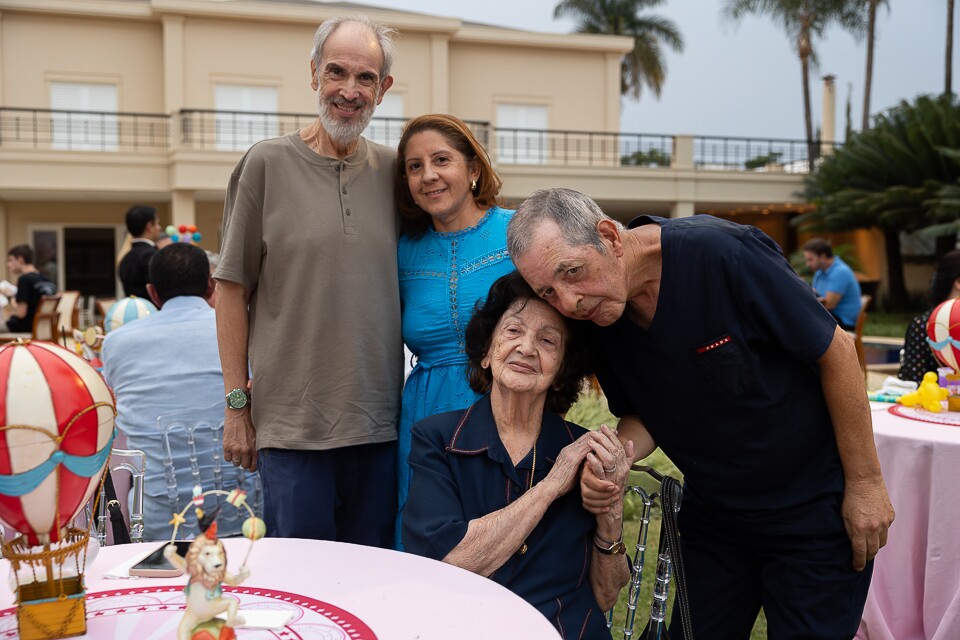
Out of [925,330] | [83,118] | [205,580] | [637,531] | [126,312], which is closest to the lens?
[205,580]

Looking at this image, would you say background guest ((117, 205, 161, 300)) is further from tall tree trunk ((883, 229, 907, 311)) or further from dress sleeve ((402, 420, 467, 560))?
tall tree trunk ((883, 229, 907, 311))

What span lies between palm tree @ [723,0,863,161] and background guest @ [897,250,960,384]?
21.8 metres

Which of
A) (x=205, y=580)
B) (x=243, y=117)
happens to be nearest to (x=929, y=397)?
(x=205, y=580)

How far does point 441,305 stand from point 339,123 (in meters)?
0.58

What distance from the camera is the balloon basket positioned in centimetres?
127

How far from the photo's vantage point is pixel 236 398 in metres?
2.39

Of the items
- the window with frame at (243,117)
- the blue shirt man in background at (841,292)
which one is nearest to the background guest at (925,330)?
the blue shirt man in background at (841,292)

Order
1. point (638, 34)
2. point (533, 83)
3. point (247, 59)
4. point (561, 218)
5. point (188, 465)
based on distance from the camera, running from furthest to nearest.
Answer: point (638, 34), point (533, 83), point (247, 59), point (188, 465), point (561, 218)

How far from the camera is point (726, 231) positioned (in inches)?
71.9

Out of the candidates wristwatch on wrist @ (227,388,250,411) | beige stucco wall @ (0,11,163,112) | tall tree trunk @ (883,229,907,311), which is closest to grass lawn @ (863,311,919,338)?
tall tree trunk @ (883,229,907,311)

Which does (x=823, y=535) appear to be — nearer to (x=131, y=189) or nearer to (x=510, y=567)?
(x=510, y=567)

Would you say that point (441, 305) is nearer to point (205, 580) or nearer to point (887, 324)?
point (205, 580)

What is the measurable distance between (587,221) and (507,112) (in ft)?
65.0

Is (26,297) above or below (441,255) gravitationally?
below
